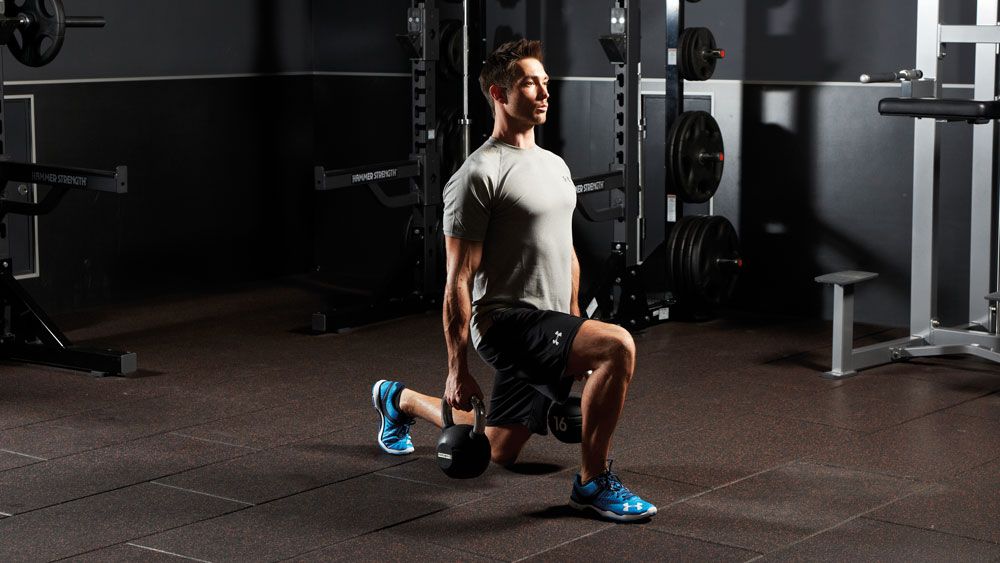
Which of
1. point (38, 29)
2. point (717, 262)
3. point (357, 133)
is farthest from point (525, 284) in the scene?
point (357, 133)

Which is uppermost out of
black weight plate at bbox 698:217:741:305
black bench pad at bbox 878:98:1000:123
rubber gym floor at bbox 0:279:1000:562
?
black bench pad at bbox 878:98:1000:123

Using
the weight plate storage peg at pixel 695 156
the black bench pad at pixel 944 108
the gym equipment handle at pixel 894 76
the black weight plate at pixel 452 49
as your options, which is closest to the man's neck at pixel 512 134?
the gym equipment handle at pixel 894 76

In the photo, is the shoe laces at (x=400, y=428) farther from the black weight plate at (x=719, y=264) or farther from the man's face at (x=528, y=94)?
the black weight plate at (x=719, y=264)

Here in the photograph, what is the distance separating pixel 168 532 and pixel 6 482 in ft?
2.28

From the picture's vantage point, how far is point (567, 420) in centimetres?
349

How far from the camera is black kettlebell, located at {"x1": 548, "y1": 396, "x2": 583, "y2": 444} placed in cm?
348

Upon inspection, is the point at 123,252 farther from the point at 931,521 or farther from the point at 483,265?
the point at 931,521

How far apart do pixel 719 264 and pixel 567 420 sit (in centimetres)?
271

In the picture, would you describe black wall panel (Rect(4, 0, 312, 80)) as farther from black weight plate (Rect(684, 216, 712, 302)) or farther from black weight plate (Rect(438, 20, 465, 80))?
black weight plate (Rect(684, 216, 712, 302))

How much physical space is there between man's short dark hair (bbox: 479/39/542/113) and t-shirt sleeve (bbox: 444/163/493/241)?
22 centimetres

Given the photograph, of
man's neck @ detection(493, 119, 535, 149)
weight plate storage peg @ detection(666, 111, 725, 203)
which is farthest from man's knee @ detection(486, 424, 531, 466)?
weight plate storage peg @ detection(666, 111, 725, 203)

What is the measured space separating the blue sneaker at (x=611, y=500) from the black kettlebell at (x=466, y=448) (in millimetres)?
256

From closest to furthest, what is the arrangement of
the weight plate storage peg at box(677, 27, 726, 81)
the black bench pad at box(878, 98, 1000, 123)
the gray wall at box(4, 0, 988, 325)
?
1. the black bench pad at box(878, 98, 1000, 123)
2. the weight plate storage peg at box(677, 27, 726, 81)
3. the gray wall at box(4, 0, 988, 325)

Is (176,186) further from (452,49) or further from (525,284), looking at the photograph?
(525,284)
